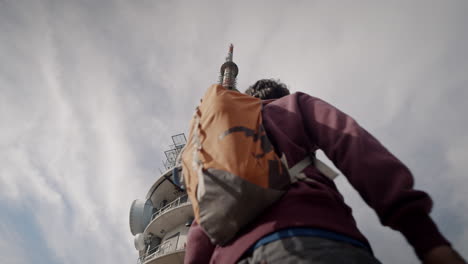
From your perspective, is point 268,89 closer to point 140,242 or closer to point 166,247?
point 166,247

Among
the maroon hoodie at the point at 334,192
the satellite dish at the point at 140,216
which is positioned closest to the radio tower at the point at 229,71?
the satellite dish at the point at 140,216

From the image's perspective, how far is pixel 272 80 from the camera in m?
2.31

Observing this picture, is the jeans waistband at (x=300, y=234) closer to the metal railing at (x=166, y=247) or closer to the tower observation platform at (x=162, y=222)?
the tower observation platform at (x=162, y=222)

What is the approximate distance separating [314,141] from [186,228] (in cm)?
1312

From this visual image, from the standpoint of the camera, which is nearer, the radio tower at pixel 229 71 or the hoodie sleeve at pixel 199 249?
the hoodie sleeve at pixel 199 249

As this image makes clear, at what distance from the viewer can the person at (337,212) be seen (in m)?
1.00

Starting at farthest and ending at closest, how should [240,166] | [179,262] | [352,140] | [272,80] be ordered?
[179,262] → [272,80] → [352,140] → [240,166]

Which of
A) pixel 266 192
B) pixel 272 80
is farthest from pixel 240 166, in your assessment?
pixel 272 80

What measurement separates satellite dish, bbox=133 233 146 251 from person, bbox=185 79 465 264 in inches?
607

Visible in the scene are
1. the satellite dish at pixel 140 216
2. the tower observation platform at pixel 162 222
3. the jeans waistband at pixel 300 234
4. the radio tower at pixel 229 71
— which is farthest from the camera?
the radio tower at pixel 229 71

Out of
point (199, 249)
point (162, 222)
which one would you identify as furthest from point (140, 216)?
point (199, 249)

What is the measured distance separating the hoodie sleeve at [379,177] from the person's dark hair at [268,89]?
2.45 feet

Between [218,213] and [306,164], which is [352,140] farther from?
[218,213]

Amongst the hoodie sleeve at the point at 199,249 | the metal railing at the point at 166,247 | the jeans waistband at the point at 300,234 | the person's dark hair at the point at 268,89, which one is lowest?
the metal railing at the point at 166,247
